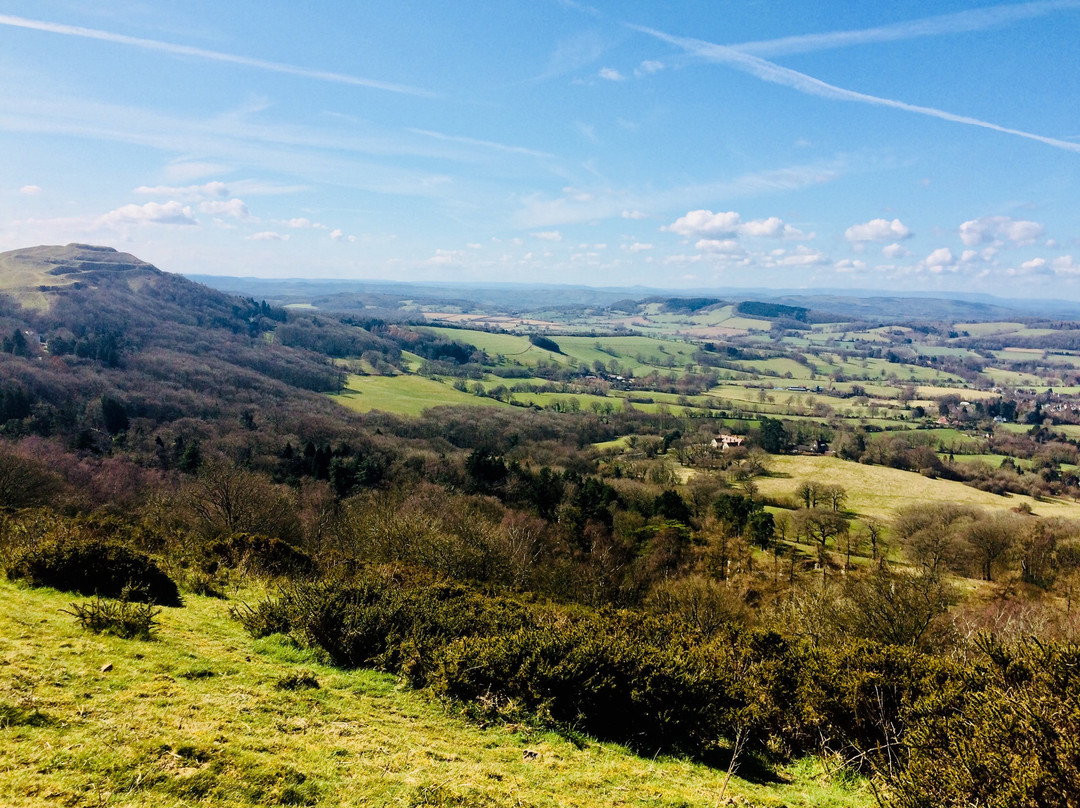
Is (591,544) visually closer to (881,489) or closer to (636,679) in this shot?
(636,679)

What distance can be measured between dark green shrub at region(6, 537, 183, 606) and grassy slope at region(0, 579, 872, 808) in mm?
2356

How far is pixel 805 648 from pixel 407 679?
10.9 m

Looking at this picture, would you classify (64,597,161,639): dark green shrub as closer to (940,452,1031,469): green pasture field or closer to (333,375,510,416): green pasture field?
(333,375,510,416): green pasture field

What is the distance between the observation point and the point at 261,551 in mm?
25094

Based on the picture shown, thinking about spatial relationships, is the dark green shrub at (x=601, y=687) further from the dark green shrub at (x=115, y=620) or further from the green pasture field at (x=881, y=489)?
the green pasture field at (x=881, y=489)

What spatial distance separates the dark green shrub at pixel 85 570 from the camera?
1581 centimetres

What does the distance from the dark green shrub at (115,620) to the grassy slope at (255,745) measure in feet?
1.05

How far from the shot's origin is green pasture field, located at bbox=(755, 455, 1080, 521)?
72688mm

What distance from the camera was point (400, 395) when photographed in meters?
128

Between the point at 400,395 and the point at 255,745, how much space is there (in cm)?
12328

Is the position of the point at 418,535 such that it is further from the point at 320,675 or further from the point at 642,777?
the point at 642,777

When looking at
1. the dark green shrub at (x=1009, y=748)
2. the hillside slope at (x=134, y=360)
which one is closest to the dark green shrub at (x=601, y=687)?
the dark green shrub at (x=1009, y=748)

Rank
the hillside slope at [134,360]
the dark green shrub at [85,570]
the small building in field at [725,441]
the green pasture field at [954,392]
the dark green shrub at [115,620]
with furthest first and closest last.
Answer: the green pasture field at [954,392] < the small building in field at [725,441] < the hillside slope at [134,360] < the dark green shrub at [85,570] < the dark green shrub at [115,620]

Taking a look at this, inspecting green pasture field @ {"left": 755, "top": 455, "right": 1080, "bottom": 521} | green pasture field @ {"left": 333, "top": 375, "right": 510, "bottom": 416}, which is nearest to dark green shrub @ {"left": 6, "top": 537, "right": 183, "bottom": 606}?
green pasture field @ {"left": 755, "top": 455, "right": 1080, "bottom": 521}
